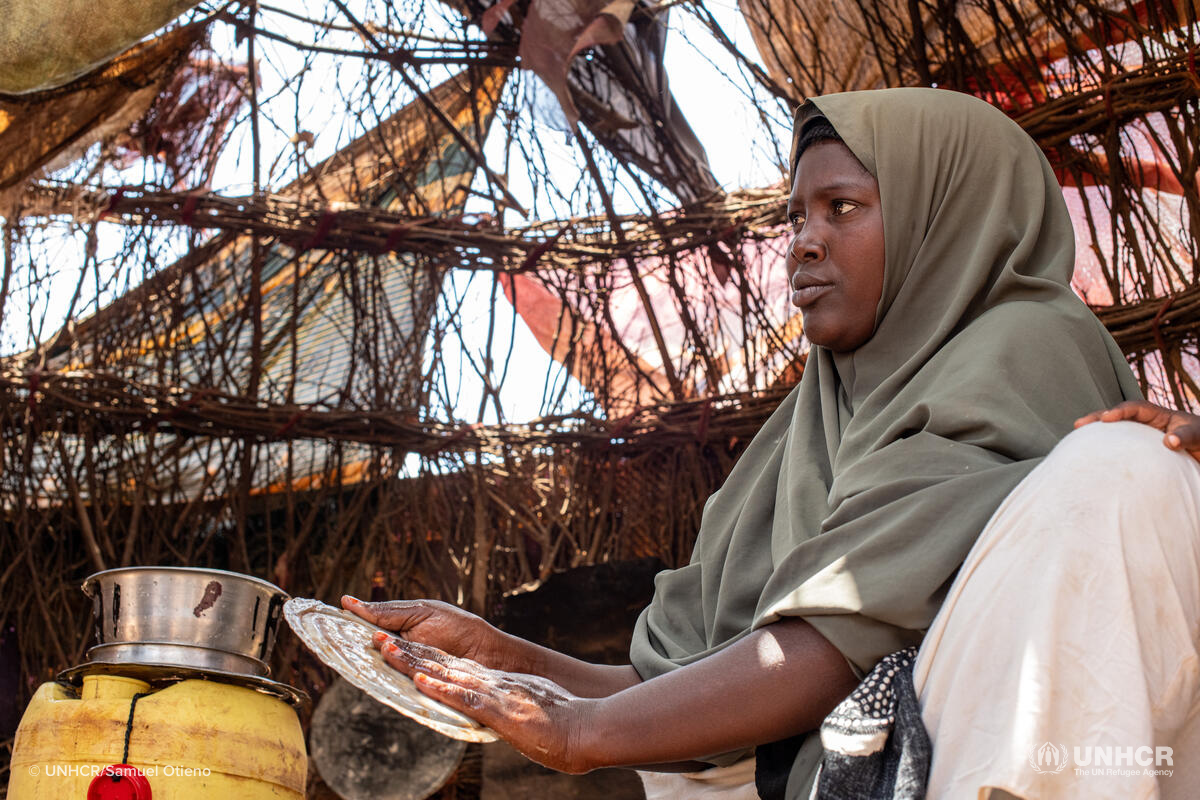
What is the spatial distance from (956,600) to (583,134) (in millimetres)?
3281

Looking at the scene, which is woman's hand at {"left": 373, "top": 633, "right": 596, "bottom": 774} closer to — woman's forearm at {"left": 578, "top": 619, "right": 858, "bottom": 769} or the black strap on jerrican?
woman's forearm at {"left": 578, "top": 619, "right": 858, "bottom": 769}

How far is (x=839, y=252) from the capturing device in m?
1.72

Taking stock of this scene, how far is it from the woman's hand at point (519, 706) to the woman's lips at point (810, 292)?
0.65m

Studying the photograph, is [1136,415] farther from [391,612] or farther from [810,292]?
[391,612]

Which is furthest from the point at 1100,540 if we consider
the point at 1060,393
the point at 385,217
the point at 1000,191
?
the point at 385,217

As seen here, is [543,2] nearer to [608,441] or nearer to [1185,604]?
[608,441]

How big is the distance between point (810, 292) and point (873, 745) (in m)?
0.69

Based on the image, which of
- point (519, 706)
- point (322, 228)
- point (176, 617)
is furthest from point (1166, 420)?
point (322, 228)

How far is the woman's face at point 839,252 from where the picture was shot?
1.71 meters

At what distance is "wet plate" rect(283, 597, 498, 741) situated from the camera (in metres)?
1.40

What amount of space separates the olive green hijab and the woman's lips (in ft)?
0.27

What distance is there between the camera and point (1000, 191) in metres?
1.69

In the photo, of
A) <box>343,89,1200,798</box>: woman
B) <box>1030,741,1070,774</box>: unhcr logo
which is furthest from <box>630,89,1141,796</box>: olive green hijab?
<box>1030,741,1070,774</box>: unhcr logo

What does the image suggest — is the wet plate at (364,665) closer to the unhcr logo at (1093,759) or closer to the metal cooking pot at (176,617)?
the metal cooking pot at (176,617)
